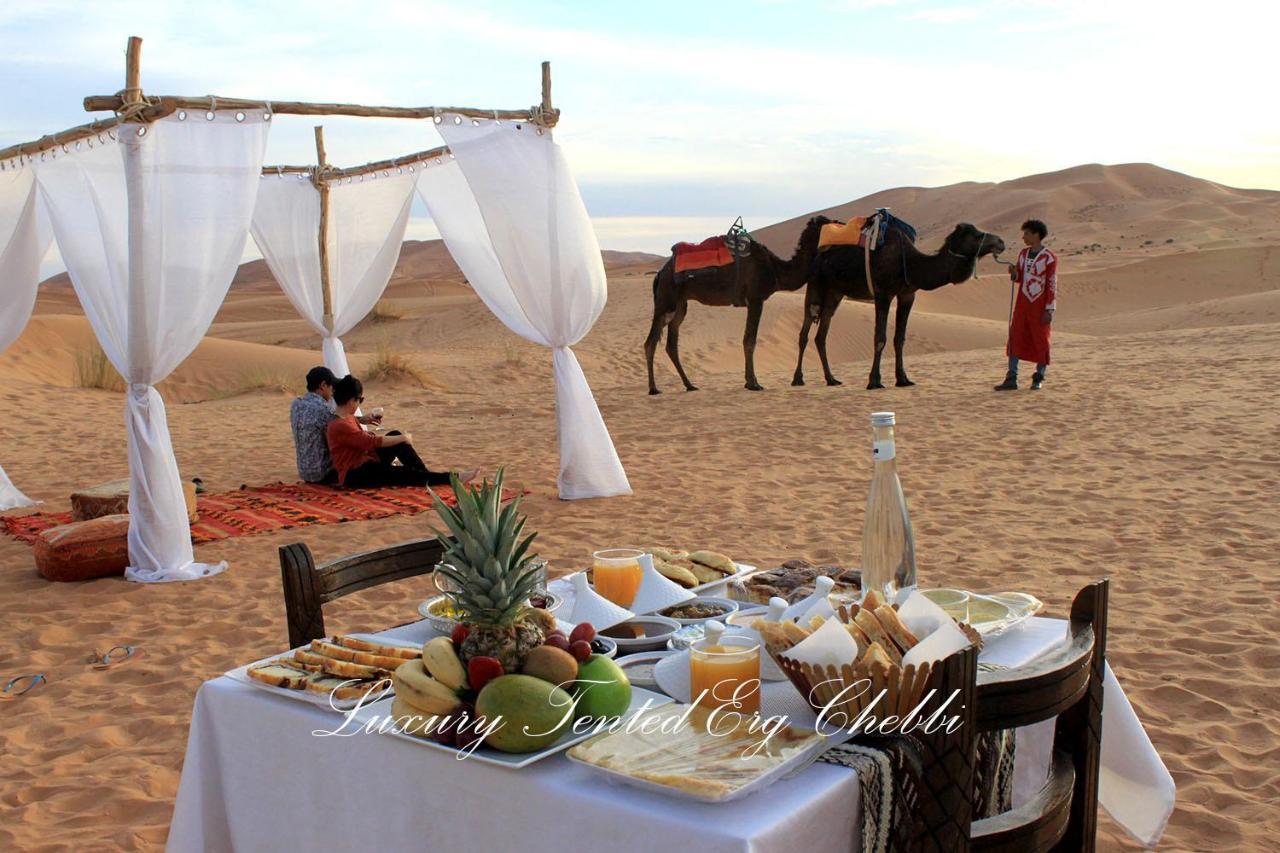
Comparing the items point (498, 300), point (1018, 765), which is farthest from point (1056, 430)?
point (1018, 765)

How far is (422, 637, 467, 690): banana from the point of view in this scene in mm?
1842

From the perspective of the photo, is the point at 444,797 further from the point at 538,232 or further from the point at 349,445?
the point at 349,445

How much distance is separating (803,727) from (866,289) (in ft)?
43.6

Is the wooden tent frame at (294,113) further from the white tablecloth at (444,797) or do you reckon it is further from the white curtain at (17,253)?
the white tablecloth at (444,797)

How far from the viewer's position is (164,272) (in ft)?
21.1

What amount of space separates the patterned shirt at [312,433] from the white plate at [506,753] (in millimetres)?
7399

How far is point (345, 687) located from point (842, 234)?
13.2m

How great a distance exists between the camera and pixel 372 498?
877cm

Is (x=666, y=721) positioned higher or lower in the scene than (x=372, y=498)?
higher

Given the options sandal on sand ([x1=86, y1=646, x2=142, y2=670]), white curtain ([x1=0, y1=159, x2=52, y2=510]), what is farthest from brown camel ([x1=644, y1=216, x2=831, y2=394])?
sandal on sand ([x1=86, y1=646, x2=142, y2=670])

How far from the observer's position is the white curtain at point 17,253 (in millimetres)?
8438

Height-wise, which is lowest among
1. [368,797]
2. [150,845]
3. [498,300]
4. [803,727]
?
[150,845]

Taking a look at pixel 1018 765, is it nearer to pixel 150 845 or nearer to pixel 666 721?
pixel 666 721

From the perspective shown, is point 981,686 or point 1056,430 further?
point 1056,430
